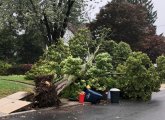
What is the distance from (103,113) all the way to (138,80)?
537 centimetres

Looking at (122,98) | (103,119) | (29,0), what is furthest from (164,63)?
(103,119)

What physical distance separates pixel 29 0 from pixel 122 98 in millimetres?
11332

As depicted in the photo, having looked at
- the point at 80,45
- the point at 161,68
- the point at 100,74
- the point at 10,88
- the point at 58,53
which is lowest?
the point at 10,88

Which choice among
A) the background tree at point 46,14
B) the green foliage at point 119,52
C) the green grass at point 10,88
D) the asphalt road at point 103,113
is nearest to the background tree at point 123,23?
the background tree at point 46,14

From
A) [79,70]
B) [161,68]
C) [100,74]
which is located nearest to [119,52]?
[161,68]

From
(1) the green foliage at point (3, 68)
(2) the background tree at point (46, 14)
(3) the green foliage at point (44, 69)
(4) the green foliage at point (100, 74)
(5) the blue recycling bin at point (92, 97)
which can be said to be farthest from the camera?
(1) the green foliage at point (3, 68)

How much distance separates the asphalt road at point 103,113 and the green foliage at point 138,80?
80.1 inches

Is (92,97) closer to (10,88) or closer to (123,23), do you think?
(10,88)

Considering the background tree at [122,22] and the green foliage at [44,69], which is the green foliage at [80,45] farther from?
the background tree at [122,22]

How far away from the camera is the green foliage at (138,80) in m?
19.5

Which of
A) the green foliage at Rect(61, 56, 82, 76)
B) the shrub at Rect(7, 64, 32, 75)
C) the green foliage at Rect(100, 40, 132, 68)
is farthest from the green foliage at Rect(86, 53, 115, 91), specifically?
the shrub at Rect(7, 64, 32, 75)

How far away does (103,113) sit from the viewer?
14.7 meters

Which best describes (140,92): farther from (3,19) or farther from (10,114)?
(3,19)

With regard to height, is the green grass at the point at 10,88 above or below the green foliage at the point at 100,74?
below
